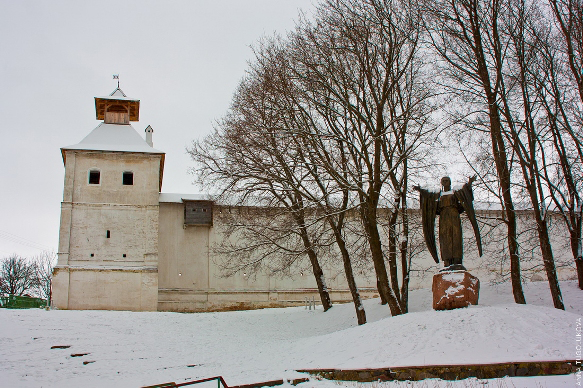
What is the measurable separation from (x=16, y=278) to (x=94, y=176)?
29390mm

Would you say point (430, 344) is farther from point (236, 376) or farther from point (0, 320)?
point (0, 320)

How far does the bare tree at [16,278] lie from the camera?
52066mm

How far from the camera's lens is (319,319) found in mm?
20891

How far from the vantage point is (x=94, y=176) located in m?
29.8

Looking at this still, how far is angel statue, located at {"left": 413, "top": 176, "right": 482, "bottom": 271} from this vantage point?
11.6 metres

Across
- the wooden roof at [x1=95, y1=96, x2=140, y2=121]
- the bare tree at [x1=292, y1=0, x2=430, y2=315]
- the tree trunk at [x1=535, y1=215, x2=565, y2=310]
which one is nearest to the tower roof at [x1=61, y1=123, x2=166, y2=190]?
the wooden roof at [x1=95, y1=96, x2=140, y2=121]

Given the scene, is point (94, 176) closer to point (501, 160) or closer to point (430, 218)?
point (430, 218)

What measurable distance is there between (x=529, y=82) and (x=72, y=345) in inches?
576

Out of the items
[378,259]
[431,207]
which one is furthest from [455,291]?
[378,259]

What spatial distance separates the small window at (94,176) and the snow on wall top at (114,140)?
1.28 meters

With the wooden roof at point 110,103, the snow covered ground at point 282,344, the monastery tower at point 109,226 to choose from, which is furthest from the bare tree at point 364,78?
the wooden roof at point 110,103

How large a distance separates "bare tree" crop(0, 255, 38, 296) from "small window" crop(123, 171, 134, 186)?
28.7 meters

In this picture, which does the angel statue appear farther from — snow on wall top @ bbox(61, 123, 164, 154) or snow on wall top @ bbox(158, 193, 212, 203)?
snow on wall top @ bbox(61, 123, 164, 154)

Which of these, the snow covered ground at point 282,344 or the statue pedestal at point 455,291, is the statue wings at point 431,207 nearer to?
the statue pedestal at point 455,291
